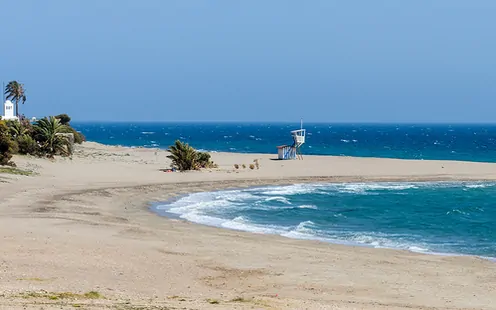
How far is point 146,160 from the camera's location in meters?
57.8

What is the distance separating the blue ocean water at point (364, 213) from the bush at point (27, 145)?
16.4 m

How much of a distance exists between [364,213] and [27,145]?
26.3 meters

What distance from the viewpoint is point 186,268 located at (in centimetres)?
1761

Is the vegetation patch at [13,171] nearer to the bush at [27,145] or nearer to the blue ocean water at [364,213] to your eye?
the bush at [27,145]

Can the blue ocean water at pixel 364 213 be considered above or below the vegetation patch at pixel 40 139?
below

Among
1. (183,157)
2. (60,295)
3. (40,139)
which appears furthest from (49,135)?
(60,295)

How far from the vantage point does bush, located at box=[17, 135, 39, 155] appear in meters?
47.8

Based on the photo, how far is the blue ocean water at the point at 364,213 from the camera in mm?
24812

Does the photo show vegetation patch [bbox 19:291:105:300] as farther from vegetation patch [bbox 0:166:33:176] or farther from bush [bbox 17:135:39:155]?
bush [bbox 17:135:39:155]

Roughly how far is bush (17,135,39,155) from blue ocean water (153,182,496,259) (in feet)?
53.7

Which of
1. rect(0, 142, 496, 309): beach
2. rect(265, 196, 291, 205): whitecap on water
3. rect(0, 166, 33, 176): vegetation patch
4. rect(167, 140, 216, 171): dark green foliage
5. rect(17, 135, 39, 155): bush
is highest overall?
rect(17, 135, 39, 155): bush

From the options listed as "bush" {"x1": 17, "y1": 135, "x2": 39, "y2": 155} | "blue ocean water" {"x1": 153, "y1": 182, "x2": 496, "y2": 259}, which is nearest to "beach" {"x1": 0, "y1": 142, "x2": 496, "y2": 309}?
"blue ocean water" {"x1": 153, "y1": 182, "x2": 496, "y2": 259}

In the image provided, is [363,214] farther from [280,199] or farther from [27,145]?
[27,145]

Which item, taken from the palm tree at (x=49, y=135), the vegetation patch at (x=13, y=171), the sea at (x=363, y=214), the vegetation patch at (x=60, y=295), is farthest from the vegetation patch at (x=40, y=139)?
the vegetation patch at (x=60, y=295)
